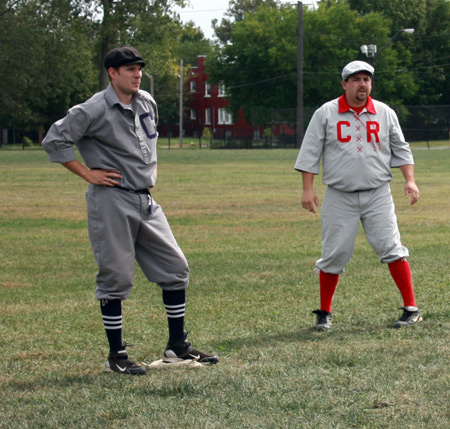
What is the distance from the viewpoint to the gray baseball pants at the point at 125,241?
16.4 ft

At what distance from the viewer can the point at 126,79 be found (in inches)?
195

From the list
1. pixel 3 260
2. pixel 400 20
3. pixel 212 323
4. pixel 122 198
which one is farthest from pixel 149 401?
pixel 400 20

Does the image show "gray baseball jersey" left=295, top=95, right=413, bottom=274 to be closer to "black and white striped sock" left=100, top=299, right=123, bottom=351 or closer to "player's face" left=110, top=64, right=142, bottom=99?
"player's face" left=110, top=64, right=142, bottom=99

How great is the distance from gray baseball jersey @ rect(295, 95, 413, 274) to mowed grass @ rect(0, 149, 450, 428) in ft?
2.06

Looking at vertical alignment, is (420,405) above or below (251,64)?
below

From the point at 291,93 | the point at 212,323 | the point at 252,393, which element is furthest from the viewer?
the point at 291,93

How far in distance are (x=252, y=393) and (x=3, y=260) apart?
6908 mm

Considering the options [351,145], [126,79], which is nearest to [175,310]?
[126,79]

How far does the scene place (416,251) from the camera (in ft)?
34.4

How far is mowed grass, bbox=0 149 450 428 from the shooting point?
4016 millimetres

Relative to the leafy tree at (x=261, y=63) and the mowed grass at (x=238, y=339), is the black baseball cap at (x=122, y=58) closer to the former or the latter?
the mowed grass at (x=238, y=339)

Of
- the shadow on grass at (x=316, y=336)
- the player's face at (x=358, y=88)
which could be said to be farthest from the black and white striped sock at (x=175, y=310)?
the player's face at (x=358, y=88)

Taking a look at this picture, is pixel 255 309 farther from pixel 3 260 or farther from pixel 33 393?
pixel 3 260

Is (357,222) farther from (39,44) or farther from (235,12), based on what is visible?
(235,12)
